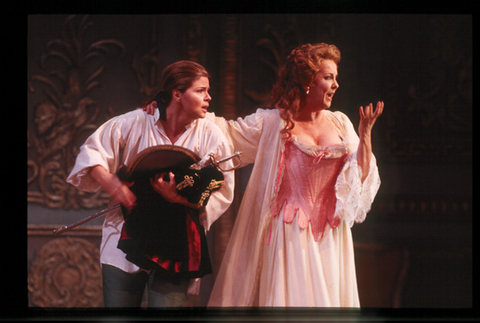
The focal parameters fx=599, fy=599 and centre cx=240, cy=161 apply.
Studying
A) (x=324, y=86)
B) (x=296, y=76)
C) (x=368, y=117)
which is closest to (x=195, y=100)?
(x=296, y=76)

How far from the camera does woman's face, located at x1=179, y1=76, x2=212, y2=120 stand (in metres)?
2.89

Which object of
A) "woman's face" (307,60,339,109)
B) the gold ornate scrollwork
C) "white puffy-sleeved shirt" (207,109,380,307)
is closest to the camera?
"white puffy-sleeved shirt" (207,109,380,307)

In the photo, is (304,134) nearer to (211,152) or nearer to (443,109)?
(211,152)

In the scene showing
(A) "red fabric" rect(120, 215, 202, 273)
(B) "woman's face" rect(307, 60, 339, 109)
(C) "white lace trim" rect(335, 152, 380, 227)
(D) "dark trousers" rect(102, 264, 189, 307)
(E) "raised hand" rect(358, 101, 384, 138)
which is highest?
(B) "woman's face" rect(307, 60, 339, 109)

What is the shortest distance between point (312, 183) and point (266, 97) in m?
0.50

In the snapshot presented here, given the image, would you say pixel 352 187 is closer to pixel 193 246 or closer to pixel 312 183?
pixel 312 183

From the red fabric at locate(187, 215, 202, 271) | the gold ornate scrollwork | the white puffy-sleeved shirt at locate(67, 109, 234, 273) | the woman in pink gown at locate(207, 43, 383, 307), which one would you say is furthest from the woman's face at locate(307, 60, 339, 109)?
the gold ornate scrollwork

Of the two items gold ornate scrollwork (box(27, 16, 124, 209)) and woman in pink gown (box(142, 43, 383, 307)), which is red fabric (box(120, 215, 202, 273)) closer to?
woman in pink gown (box(142, 43, 383, 307))

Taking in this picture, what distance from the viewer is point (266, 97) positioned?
2996 mm

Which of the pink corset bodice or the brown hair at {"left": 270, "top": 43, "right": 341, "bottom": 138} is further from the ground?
the brown hair at {"left": 270, "top": 43, "right": 341, "bottom": 138}

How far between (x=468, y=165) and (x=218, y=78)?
136 centimetres

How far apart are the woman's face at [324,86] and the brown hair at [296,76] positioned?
1.0 inches

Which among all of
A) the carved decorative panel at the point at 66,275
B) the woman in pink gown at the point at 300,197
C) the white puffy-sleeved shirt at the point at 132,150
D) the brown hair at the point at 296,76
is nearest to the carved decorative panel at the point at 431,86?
the woman in pink gown at the point at 300,197

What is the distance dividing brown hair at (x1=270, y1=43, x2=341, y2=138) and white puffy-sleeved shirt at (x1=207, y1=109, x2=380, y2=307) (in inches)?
2.1
